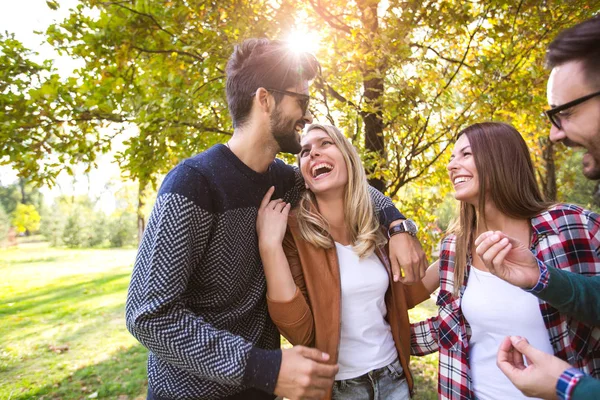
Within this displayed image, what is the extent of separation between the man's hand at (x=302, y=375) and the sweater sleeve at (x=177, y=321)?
1.2 inches

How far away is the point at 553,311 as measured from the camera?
73.5 inches

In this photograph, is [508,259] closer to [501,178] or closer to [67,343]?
[501,178]

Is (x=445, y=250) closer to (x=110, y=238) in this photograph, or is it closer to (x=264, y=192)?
(x=264, y=192)

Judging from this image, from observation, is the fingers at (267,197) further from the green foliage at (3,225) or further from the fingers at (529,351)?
the green foliage at (3,225)

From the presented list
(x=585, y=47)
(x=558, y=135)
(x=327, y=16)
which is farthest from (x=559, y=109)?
(x=327, y=16)

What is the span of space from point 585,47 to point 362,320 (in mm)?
1602

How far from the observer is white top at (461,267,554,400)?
6.36 ft

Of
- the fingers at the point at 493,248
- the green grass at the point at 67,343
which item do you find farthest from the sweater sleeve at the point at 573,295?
the green grass at the point at 67,343

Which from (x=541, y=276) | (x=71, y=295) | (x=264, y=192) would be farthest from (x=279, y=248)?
(x=71, y=295)

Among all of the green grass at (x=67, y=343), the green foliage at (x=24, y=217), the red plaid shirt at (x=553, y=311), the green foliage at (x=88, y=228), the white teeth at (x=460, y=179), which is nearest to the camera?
the red plaid shirt at (x=553, y=311)

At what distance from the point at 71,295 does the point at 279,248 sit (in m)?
12.2

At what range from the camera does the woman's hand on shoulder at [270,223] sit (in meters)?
1.84

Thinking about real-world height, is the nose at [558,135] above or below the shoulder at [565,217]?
above

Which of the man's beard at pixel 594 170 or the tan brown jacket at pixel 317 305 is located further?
the tan brown jacket at pixel 317 305
